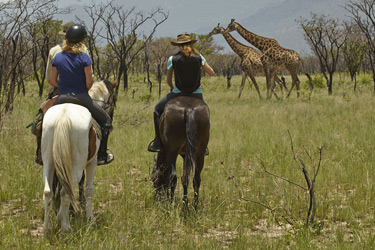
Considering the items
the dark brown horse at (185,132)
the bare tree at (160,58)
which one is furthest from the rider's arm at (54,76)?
the bare tree at (160,58)

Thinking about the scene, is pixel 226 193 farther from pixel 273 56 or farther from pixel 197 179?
pixel 273 56

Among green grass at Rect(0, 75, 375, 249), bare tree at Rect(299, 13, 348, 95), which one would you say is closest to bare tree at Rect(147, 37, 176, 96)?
bare tree at Rect(299, 13, 348, 95)

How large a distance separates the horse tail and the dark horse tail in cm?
128

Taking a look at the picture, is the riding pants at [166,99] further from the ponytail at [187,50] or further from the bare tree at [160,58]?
the bare tree at [160,58]

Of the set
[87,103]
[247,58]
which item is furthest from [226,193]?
[247,58]

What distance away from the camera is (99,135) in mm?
4297

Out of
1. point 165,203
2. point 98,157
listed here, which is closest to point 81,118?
point 98,157

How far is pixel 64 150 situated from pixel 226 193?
218 cm

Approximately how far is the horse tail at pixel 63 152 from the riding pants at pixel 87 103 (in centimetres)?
47

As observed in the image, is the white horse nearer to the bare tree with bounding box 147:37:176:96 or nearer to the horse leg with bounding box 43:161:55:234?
the horse leg with bounding box 43:161:55:234

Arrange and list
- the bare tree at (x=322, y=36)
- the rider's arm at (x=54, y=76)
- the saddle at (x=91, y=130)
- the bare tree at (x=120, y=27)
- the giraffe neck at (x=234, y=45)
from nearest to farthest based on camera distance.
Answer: the saddle at (x=91, y=130) → the rider's arm at (x=54, y=76) → the bare tree at (x=120, y=27) → the giraffe neck at (x=234, y=45) → the bare tree at (x=322, y=36)

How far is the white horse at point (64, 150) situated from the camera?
371 cm

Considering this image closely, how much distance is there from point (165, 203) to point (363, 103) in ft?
32.8

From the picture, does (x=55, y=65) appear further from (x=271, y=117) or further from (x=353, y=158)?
(x=271, y=117)
